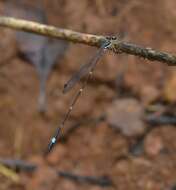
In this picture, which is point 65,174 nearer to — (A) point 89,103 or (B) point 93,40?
(A) point 89,103

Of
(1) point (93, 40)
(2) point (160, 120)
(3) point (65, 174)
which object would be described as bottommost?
(3) point (65, 174)

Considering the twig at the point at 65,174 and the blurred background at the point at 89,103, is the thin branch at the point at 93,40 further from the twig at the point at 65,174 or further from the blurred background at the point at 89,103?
the twig at the point at 65,174

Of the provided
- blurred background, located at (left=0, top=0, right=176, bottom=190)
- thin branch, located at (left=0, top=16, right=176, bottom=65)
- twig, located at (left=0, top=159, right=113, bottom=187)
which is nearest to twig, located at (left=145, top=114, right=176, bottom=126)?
blurred background, located at (left=0, top=0, right=176, bottom=190)

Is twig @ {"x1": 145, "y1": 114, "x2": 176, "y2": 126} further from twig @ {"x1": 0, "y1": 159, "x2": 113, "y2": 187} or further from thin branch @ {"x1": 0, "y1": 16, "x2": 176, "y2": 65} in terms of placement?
thin branch @ {"x1": 0, "y1": 16, "x2": 176, "y2": 65}

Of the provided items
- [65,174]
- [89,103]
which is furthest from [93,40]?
[65,174]

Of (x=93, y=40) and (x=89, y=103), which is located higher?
(x=89, y=103)

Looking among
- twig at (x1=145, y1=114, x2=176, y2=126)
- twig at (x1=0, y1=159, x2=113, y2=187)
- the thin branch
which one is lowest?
twig at (x1=0, y1=159, x2=113, y2=187)

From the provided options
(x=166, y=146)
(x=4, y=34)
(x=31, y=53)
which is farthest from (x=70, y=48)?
(x=166, y=146)
